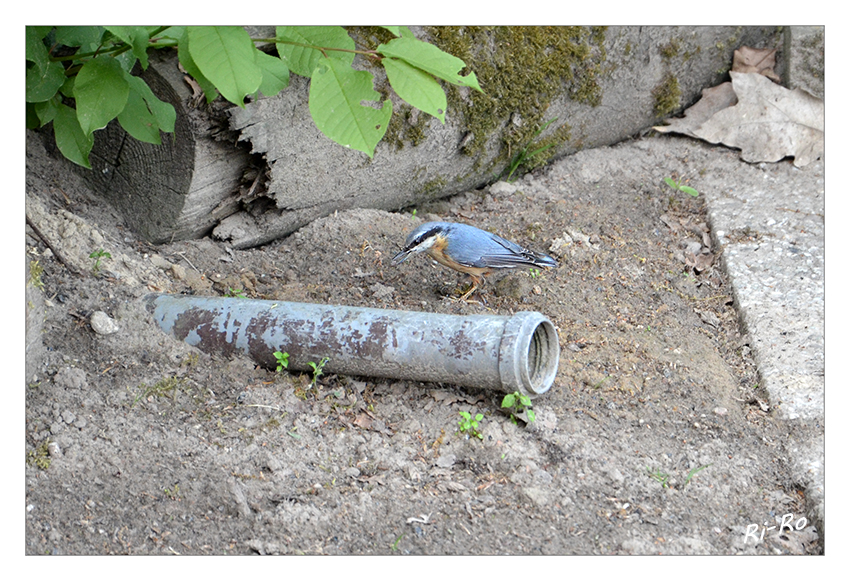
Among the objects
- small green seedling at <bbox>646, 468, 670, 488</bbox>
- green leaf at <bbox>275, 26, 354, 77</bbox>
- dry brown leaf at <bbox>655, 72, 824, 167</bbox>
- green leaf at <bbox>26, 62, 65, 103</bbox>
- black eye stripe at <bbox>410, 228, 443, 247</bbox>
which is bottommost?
small green seedling at <bbox>646, 468, 670, 488</bbox>

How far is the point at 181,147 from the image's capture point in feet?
12.3

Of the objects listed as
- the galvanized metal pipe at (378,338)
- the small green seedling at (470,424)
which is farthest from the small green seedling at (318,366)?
the small green seedling at (470,424)

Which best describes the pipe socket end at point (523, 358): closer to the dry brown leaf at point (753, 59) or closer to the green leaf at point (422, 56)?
the green leaf at point (422, 56)

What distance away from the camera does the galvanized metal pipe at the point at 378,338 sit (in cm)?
301

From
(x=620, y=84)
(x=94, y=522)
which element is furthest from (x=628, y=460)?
(x=620, y=84)

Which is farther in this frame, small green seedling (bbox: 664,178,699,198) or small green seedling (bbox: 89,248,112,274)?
small green seedling (bbox: 664,178,699,198)

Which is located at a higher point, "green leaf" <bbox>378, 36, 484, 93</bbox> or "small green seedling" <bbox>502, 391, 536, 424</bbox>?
"green leaf" <bbox>378, 36, 484, 93</bbox>

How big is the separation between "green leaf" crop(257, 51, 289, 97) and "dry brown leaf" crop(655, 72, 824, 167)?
3.57 meters

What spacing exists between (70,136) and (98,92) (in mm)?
449

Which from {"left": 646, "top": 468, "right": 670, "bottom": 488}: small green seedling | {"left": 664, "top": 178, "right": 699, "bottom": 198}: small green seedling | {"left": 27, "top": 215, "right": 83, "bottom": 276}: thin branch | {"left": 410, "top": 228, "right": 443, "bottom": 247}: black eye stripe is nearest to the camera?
{"left": 646, "top": 468, "right": 670, "bottom": 488}: small green seedling

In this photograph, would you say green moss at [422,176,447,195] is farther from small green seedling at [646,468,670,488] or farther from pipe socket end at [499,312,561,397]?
small green seedling at [646,468,670,488]

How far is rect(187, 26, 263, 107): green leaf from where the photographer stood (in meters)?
2.41

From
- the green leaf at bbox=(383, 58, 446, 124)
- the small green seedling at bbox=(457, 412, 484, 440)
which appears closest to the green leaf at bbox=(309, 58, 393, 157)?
the green leaf at bbox=(383, 58, 446, 124)

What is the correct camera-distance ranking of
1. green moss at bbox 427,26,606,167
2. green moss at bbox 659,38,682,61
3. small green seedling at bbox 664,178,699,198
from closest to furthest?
green moss at bbox 427,26,606,167, small green seedling at bbox 664,178,699,198, green moss at bbox 659,38,682,61
